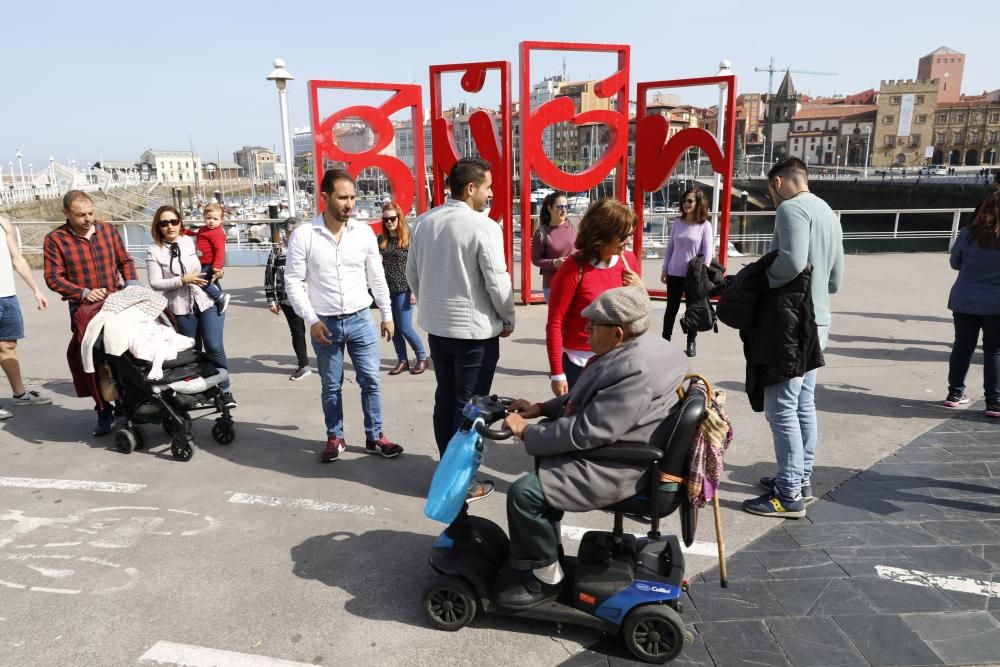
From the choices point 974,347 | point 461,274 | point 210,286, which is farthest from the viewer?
point 210,286

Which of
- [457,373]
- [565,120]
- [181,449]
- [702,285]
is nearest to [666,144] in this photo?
[565,120]

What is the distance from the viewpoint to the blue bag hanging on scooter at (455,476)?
2.67 metres

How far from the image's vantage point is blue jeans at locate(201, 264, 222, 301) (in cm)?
565

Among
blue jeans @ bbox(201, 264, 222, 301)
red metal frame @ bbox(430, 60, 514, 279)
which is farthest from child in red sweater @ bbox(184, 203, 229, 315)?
red metal frame @ bbox(430, 60, 514, 279)

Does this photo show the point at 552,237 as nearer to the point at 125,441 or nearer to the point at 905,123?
the point at 125,441

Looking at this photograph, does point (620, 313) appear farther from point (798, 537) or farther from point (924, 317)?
point (924, 317)

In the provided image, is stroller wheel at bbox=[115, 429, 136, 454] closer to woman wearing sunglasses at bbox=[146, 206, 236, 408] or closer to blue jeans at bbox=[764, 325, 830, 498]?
woman wearing sunglasses at bbox=[146, 206, 236, 408]

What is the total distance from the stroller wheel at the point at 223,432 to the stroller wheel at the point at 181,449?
266 mm

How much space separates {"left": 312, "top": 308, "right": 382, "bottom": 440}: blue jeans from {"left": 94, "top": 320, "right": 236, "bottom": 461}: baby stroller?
886 millimetres

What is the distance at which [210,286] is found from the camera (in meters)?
5.78

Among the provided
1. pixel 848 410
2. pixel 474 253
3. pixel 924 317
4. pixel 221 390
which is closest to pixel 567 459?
pixel 474 253

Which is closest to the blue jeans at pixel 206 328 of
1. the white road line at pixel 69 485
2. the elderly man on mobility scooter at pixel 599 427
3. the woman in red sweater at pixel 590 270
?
the white road line at pixel 69 485

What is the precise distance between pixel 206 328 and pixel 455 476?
3596 millimetres

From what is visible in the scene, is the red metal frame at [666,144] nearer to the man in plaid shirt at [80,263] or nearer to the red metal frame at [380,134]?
the red metal frame at [380,134]
